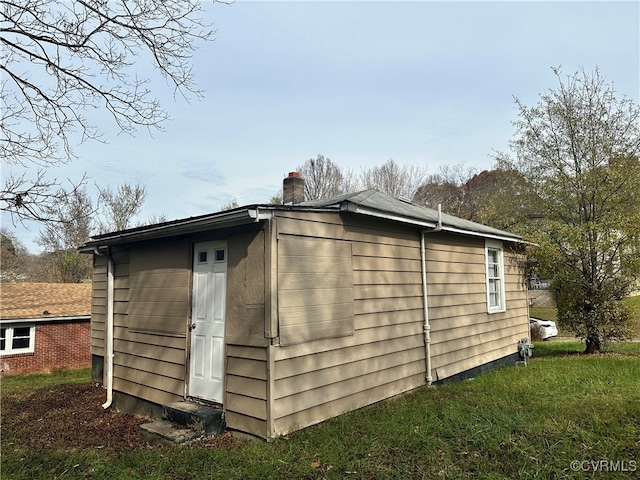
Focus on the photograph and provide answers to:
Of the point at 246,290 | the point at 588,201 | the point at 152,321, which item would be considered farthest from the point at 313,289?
the point at 588,201

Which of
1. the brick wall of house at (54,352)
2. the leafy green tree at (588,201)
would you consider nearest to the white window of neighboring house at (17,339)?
the brick wall of house at (54,352)

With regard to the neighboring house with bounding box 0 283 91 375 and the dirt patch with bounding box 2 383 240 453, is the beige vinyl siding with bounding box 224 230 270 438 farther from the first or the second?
the neighboring house with bounding box 0 283 91 375

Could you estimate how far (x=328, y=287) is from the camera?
504cm

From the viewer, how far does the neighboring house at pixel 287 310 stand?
14.7 ft

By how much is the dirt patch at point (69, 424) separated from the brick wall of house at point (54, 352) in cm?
876

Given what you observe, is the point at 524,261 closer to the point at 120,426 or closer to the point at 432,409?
the point at 432,409

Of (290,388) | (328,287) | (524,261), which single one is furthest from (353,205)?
(524,261)

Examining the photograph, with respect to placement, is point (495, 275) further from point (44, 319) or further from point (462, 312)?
point (44, 319)

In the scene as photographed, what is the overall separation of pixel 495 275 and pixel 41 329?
16429 mm

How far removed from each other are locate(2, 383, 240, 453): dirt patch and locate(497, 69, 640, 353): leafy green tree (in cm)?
919

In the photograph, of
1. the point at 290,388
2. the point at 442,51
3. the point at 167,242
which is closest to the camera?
the point at 290,388

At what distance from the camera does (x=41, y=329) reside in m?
15.6

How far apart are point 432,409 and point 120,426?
427 cm

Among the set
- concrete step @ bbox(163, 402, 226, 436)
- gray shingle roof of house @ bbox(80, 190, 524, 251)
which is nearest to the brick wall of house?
gray shingle roof of house @ bbox(80, 190, 524, 251)
